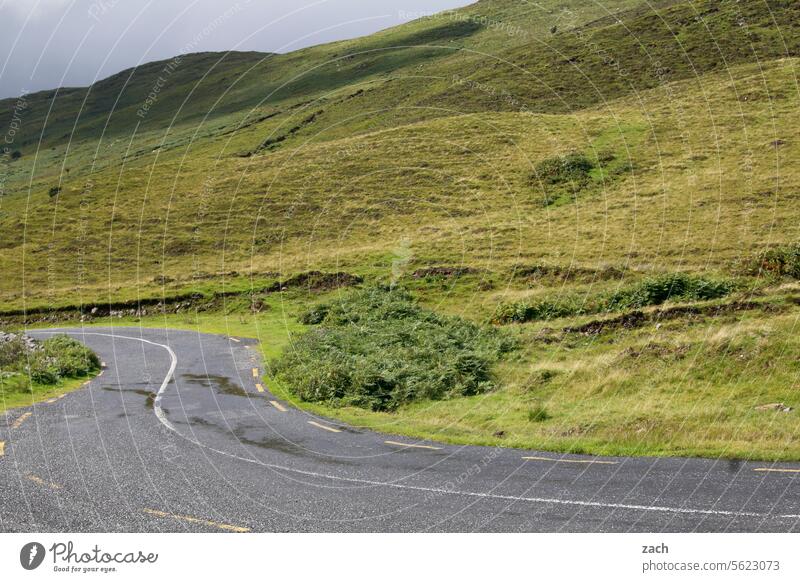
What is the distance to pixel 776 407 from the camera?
1858 cm

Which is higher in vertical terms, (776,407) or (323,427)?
(323,427)

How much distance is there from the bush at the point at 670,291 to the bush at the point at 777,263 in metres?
2.72

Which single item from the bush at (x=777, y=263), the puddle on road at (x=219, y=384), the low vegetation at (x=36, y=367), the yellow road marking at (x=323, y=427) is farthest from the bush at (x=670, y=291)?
the low vegetation at (x=36, y=367)

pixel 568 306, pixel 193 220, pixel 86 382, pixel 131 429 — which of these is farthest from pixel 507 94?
pixel 131 429

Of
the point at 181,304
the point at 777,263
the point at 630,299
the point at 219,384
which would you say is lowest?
the point at 777,263

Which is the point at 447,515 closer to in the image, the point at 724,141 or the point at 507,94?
the point at 724,141

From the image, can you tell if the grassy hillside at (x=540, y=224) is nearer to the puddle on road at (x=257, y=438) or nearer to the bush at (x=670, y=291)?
the bush at (x=670, y=291)

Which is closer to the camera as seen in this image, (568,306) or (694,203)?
(568,306)

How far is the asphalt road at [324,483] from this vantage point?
11617 mm

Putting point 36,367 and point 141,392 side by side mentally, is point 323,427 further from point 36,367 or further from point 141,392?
point 36,367

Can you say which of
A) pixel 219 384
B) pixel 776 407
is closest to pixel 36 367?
pixel 219 384

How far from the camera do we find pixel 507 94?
9612cm

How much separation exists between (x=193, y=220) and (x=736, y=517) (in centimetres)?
7452

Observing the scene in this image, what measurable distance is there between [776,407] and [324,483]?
38.9ft
